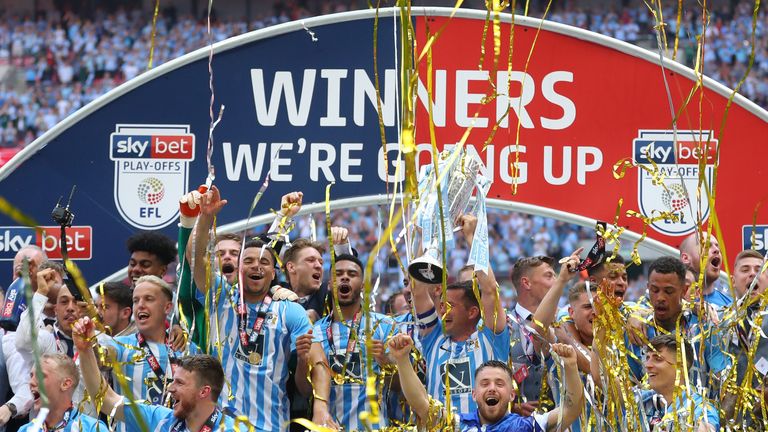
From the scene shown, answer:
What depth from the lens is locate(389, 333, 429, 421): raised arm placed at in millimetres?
5312

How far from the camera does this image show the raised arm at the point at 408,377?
5312 mm

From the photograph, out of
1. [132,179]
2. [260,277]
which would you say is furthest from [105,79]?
[260,277]

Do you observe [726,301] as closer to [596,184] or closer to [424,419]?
[596,184]

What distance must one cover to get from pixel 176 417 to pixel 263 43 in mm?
3499

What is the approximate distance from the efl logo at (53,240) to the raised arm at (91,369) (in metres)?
2.82

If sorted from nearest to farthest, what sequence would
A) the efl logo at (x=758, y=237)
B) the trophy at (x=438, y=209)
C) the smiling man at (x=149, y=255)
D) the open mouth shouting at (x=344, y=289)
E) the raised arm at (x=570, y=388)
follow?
the trophy at (x=438, y=209) < the raised arm at (x=570, y=388) < the open mouth shouting at (x=344, y=289) < the smiling man at (x=149, y=255) < the efl logo at (x=758, y=237)

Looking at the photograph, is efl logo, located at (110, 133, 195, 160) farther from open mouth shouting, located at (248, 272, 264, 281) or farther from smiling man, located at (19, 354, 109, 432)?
smiling man, located at (19, 354, 109, 432)

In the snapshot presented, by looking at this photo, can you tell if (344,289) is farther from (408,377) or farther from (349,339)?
(408,377)

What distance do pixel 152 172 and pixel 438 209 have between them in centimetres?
348

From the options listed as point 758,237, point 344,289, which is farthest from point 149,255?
point 758,237

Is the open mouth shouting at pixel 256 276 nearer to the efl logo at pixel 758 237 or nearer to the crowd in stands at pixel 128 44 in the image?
the efl logo at pixel 758 237

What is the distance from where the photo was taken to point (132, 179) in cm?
828

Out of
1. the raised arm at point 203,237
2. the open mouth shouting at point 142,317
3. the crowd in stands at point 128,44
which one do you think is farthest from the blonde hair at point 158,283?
the crowd in stands at point 128,44

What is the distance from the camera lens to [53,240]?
8273 mm
